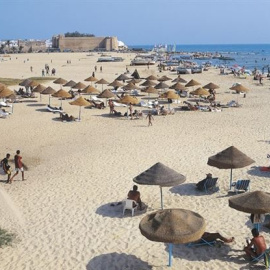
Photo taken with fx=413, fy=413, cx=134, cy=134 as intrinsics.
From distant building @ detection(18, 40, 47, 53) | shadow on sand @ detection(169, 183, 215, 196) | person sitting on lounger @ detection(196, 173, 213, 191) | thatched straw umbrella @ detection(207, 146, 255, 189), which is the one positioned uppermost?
distant building @ detection(18, 40, 47, 53)

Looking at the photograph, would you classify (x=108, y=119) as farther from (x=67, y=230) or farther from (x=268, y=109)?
(x=67, y=230)

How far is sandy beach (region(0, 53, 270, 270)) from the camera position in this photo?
8797mm

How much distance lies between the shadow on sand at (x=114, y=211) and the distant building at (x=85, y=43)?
453ft

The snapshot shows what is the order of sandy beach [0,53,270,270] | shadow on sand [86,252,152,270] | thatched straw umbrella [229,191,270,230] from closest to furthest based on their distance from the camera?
shadow on sand [86,252,152,270]
thatched straw umbrella [229,191,270,230]
sandy beach [0,53,270,270]

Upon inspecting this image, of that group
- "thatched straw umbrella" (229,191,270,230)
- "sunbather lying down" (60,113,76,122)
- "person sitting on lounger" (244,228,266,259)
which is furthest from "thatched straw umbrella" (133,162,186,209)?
"sunbather lying down" (60,113,76,122)

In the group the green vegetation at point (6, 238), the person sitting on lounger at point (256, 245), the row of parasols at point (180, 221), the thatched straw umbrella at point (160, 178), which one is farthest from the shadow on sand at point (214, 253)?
the green vegetation at point (6, 238)

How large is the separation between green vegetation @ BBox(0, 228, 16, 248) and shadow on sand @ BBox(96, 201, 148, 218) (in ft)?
7.73

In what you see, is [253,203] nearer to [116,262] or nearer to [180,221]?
[180,221]

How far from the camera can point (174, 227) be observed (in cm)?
752

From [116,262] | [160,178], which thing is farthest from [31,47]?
[116,262]

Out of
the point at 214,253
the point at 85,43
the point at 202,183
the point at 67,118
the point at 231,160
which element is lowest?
the point at 214,253

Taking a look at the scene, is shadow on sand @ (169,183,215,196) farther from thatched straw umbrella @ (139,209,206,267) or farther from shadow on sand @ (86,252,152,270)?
thatched straw umbrella @ (139,209,206,267)

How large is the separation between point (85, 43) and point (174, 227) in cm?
14542

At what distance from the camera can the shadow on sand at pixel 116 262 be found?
834 centimetres
